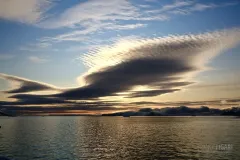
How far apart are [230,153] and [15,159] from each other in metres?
56.5

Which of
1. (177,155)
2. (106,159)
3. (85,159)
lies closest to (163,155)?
(177,155)

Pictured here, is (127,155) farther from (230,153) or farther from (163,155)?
(230,153)

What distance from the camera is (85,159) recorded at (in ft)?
218

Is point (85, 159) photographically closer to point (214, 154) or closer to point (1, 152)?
point (1, 152)

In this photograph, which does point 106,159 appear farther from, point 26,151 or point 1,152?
point 1,152

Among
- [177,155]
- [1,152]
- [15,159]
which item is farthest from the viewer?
[1,152]

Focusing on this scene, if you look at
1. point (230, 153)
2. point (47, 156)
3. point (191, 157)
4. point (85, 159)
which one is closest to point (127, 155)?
point (85, 159)

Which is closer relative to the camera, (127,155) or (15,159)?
(15,159)

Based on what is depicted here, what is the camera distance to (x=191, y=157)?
219 feet

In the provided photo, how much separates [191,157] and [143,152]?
46.7ft

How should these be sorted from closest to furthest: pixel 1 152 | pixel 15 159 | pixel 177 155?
pixel 15 159 → pixel 177 155 → pixel 1 152

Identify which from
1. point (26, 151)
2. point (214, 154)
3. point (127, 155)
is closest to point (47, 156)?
point (26, 151)

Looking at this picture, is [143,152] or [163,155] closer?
[163,155]

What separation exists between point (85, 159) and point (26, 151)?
21.5m
